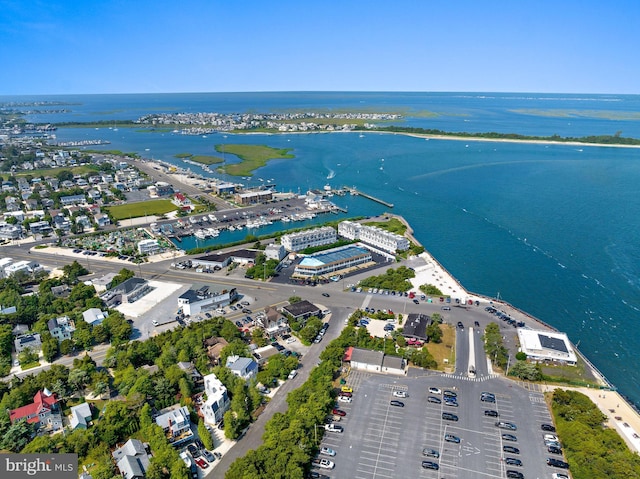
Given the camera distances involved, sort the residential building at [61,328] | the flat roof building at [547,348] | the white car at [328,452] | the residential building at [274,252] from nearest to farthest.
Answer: the white car at [328,452] → the flat roof building at [547,348] → the residential building at [61,328] → the residential building at [274,252]

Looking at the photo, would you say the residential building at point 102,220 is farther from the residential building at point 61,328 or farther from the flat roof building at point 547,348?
the flat roof building at point 547,348

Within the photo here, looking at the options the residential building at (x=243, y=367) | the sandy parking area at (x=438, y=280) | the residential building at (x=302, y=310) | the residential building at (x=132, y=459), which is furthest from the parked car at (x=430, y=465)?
the sandy parking area at (x=438, y=280)

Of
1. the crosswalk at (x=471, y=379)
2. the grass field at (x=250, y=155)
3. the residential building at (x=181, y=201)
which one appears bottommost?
the crosswalk at (x=471, y=379)

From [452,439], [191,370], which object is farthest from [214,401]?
[452,439]

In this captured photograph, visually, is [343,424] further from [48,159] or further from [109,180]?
[48,159]

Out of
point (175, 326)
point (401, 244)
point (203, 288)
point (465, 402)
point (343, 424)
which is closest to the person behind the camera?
point (343, 424)

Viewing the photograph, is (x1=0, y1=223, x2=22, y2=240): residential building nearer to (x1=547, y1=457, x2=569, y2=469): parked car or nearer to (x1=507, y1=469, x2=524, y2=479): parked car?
(x1=507, y1=469, x2=524, y2=479): parked car

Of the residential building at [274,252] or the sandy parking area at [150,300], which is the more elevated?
the residential building at [274,252]

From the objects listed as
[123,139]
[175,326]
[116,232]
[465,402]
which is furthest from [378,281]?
[123,139]
